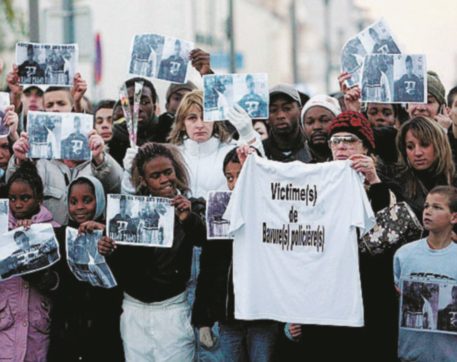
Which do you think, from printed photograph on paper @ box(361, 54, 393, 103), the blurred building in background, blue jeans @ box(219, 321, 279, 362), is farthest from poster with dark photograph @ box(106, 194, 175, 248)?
the blurred building in background

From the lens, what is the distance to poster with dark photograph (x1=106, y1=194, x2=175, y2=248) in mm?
7922

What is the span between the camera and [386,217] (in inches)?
301

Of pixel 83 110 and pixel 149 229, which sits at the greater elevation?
pixel 83 110

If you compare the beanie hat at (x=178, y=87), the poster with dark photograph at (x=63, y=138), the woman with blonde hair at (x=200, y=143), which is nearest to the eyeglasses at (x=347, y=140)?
the woman with blonde hair at (x=200, y=143)

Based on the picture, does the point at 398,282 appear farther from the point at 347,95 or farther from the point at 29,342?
the point at 29,342

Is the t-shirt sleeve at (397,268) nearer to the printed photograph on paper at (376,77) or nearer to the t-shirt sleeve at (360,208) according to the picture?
the t-shirt sleeve at (360,208)

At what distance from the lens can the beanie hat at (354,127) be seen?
7688 millimetres

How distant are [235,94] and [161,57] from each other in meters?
0.84

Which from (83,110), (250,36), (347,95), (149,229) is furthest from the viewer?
(250,36)

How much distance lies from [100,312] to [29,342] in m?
0.51

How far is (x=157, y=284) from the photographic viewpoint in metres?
8.10

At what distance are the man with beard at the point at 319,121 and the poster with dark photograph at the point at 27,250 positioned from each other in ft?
6.04

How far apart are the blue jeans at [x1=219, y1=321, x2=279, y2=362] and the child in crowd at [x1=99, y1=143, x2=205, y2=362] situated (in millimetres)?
269

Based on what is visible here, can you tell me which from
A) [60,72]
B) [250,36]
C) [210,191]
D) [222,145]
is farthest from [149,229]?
[250,36]
